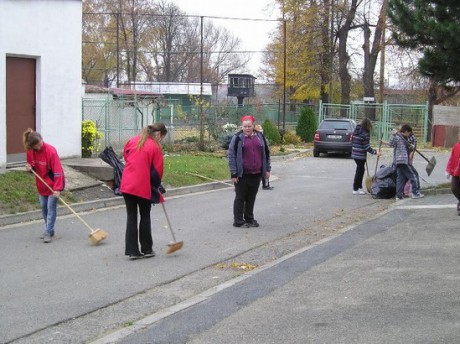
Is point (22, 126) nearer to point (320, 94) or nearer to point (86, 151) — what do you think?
point (86, 151)

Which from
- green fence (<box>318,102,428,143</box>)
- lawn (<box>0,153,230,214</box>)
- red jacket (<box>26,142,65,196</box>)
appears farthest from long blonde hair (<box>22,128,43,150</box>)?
green fence (<box>318,102,428,143</box>)

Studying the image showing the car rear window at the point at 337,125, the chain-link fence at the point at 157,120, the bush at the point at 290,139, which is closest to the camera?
the chain-link fence at the point at 157,120

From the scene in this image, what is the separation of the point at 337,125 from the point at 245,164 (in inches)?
688

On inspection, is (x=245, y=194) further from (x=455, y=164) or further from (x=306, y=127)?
(x=306, y=127)

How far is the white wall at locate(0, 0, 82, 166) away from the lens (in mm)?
15094

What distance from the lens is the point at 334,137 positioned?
27.7 metres

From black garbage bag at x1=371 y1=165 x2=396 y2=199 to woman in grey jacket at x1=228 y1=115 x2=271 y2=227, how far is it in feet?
14.7

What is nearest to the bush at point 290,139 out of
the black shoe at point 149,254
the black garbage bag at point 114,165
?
the black garbage bag at point 114,165

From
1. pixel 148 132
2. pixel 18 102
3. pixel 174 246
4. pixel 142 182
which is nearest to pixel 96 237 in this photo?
pixel 174 246

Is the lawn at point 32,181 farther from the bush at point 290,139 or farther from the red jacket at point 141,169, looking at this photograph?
the bush at point 290,139

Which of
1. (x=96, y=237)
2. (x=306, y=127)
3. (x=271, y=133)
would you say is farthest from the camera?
(x=306, y=127)

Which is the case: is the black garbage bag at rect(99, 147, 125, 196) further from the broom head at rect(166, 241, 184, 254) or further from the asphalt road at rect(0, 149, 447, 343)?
the broom head at rect(166, 241, 184, 254)

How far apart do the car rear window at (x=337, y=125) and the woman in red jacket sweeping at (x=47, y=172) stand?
19.2 metres

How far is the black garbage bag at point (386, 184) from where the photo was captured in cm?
1481
